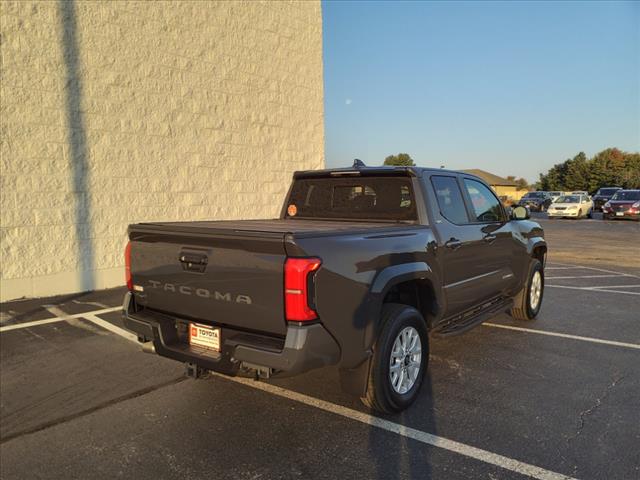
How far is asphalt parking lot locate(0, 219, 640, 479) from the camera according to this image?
9.96 feet

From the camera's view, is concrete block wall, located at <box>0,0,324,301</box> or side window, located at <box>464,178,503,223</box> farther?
concrete block wall, located at <box>0,0,324,301</box>

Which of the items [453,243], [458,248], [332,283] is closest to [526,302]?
[458,248]

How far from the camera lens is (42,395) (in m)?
4.24

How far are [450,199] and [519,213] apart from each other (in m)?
1.58

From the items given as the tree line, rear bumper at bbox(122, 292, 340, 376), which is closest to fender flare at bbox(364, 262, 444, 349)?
rear bumper at bbox(122, 292, 340, 376)

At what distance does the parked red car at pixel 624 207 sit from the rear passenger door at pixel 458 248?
25.8m

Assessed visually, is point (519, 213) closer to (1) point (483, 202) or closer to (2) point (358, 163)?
(1) point (483, 202)

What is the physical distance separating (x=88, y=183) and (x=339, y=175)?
5499mm

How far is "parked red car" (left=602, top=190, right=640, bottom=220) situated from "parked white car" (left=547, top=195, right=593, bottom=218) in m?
1.57

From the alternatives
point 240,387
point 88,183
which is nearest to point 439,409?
point 240,387

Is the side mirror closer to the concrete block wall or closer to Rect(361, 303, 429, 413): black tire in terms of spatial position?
Rect(361, 303, 429, 413): black tire

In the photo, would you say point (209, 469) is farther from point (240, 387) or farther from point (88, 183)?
point (88, 183)

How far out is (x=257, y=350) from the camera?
299 centimetres

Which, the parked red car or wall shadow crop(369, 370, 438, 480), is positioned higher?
the parked red car
